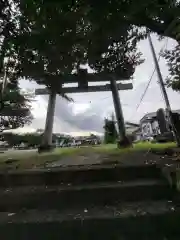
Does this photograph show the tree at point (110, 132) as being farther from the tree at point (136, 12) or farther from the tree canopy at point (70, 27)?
the tree at point (136, 12)

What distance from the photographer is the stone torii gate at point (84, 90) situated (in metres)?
9.60

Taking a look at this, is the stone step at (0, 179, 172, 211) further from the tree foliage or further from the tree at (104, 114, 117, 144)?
the tree at (104, 114, 117, 144)

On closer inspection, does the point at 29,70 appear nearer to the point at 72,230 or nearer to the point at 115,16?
the point at 115,16

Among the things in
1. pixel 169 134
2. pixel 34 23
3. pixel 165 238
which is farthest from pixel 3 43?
pixel 169 134

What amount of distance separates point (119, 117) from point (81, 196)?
672cm

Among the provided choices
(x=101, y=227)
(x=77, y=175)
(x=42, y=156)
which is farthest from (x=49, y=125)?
(x=101, y=227)

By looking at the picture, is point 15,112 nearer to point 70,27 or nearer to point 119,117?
point 119,117

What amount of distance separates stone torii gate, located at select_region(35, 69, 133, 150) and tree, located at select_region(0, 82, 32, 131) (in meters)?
5.90

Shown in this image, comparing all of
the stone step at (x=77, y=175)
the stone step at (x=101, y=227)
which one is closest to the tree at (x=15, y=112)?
the stone step at (x=77, y=175)

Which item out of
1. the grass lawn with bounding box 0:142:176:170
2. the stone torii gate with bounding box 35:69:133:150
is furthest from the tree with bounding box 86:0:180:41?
the stone torii gate with bounding box 35:69:133:150

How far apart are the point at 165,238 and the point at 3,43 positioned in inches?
185

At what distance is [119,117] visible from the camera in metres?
10.1

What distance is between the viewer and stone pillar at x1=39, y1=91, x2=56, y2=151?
923 cm

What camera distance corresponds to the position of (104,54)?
24.2ft
